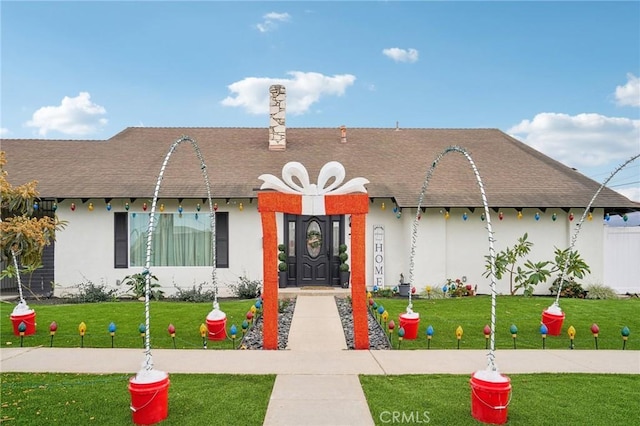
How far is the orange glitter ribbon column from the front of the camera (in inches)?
342

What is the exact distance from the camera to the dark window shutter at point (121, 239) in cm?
1487

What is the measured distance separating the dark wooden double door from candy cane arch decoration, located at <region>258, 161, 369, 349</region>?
21.0 feet

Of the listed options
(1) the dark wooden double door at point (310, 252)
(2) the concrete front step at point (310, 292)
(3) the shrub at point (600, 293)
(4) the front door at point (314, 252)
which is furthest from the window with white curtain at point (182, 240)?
(3) the shrub at point (600, 293)

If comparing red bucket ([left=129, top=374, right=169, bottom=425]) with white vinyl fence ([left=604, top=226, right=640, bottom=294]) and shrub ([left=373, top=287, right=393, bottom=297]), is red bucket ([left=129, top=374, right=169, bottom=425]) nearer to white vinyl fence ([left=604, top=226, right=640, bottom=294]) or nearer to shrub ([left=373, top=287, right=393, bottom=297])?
shrub ([left=373, top=287, right=393, bottom=297])

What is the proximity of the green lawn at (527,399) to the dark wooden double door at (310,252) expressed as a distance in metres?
8.36

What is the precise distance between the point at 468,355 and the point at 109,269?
37.5 feet

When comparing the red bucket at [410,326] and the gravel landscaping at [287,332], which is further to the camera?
the red bucket at [410,326]

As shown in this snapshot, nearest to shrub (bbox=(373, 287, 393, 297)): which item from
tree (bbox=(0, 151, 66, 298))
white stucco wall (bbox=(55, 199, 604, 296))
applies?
white stucco wall (bbox=(55, 199, 604, 296))

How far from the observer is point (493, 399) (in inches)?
212

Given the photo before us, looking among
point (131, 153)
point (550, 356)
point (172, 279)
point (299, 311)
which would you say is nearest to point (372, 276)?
point (299, 311)

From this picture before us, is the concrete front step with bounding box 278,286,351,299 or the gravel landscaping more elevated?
the concrete front step with bounding box 278,286,351,299

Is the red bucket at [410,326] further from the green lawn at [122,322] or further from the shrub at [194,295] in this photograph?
the shrub at [194,295]

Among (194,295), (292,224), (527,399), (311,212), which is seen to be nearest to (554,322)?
(527,399)

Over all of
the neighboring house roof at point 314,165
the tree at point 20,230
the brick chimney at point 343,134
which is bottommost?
the tree at point 20,230
